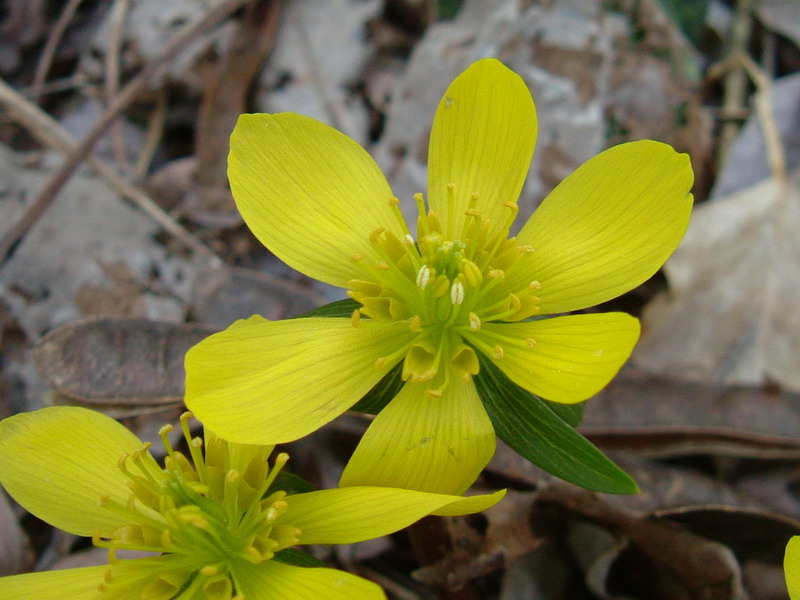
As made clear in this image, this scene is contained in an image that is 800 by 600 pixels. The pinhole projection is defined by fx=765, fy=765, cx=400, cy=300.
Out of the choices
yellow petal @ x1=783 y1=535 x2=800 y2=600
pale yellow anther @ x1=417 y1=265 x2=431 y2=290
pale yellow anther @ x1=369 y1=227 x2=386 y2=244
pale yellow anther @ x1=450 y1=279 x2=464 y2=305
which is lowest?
yellow petal @ x1=783 y1=535 x2=800 y2=600

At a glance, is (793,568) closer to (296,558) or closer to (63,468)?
(296,558)

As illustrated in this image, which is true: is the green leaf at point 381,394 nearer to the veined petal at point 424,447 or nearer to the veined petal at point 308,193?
the veined petal at point 424,447

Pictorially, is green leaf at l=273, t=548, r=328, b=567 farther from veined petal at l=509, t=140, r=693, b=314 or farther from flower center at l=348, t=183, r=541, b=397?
veined petal at l=509, t=140, r=693, b=314

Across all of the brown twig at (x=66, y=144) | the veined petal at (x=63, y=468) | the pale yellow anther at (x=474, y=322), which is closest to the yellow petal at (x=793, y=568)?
the pale yellow anther at (x=474, y=322)

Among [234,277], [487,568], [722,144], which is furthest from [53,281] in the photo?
[722,144]

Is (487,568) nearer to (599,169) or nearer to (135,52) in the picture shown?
(599,169)

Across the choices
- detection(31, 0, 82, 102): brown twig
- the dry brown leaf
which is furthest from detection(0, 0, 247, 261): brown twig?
the dry brown leaf
